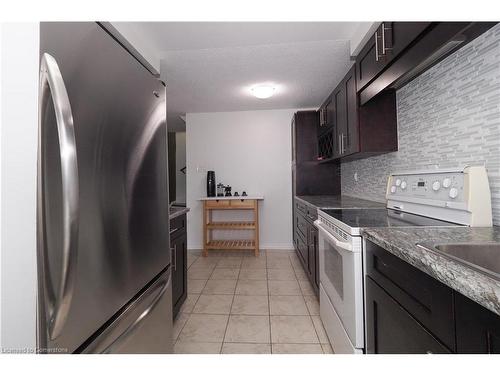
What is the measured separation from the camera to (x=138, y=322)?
0.79 metres

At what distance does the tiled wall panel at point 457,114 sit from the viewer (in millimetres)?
974

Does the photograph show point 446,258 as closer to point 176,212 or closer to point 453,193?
point 453,193

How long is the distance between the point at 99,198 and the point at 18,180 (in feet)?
0.55

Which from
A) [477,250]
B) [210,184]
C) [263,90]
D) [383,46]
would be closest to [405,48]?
[383,46]

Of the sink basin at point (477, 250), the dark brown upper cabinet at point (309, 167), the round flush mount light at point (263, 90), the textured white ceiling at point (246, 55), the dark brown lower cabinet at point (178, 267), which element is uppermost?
the textured white ceiling at point (246, 55)

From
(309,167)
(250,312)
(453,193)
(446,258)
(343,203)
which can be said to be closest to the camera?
(446,258)

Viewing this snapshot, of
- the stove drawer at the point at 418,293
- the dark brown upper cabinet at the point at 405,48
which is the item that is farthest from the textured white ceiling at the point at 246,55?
the stove drawer at the point at 418,293

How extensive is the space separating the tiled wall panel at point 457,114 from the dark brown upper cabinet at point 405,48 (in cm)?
8

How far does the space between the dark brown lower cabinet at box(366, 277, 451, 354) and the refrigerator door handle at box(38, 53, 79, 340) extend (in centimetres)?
91

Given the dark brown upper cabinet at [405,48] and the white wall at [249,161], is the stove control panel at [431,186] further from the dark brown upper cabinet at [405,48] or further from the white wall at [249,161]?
the white wall at [249,161]

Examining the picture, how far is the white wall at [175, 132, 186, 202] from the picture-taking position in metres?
4.75

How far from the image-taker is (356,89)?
177 centimetres
